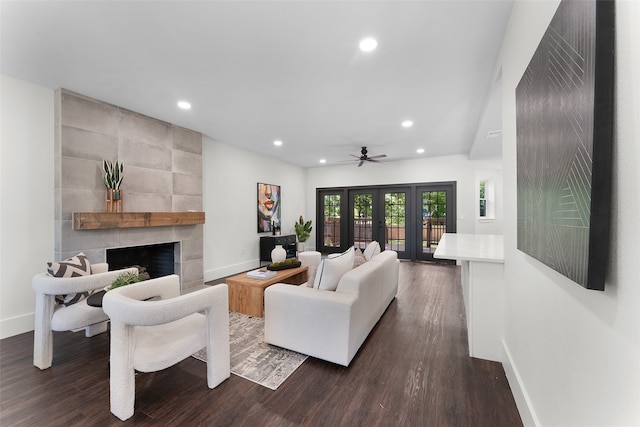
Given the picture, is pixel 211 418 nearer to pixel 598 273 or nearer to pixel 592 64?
pixel 598 273

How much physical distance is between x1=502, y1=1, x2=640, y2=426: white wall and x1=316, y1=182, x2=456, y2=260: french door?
5029 mm

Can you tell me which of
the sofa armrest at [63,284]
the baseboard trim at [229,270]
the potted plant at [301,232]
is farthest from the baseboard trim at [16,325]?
the potted plant at [301,232]

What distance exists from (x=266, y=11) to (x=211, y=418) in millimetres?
2704

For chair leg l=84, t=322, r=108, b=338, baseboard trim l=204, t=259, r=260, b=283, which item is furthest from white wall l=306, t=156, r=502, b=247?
chair leg l=84, t=322, r=108, b=338

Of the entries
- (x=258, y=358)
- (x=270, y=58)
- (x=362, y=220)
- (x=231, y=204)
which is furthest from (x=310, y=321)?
(x=362, y=220)

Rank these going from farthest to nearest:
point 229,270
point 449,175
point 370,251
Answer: point 449,175
point 229,270
point 370,251

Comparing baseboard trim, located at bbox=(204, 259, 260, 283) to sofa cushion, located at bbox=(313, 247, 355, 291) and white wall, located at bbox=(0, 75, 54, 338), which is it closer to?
white wall, located at bbox=(0, 75, 54, 338)

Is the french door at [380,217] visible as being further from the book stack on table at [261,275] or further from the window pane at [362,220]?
the book stack on table at [261,275]

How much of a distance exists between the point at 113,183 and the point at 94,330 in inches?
68.7

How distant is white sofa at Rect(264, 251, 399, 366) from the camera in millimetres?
2059

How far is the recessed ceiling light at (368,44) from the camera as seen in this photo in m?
2.13

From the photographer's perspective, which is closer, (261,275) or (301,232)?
(261,275)

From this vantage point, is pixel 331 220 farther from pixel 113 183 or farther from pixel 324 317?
pixel 324 317

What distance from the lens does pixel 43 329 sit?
205 cm
